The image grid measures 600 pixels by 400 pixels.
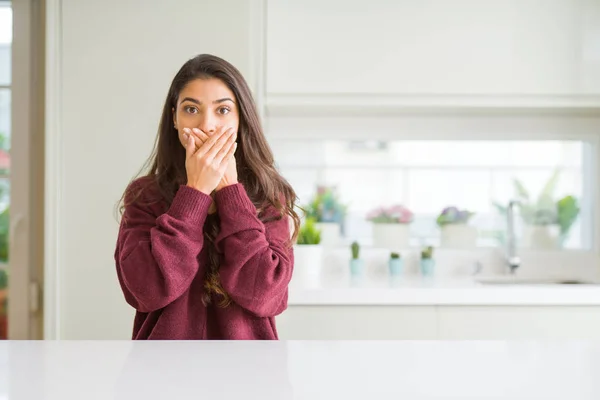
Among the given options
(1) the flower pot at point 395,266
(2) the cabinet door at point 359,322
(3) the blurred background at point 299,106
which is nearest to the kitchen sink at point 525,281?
(3) the blurred background at point 299,106

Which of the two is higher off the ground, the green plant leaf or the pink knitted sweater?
the green plant leaf

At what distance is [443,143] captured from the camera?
2789 mm

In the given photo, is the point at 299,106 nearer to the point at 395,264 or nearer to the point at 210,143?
the point at 395,264

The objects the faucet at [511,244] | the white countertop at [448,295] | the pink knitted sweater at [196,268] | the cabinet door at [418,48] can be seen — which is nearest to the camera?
the pink knitted sweater at [196,268]

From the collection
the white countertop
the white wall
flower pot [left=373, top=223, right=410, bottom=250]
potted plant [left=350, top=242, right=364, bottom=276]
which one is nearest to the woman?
the white countertop

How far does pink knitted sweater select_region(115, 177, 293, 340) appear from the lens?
1134mm

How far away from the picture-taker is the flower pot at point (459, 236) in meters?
2.75

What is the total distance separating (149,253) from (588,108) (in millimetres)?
1985

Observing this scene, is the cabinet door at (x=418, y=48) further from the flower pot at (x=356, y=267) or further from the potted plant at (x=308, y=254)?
the flower pot at (x=356, y=267)

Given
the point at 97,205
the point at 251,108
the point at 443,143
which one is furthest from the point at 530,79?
the point at 97,205

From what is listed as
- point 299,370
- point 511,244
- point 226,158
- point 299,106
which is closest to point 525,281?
point 511,244

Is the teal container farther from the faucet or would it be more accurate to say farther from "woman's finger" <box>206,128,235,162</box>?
"woman's finger" <box>206,128,235,162</box>

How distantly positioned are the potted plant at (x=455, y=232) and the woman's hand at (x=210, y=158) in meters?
1.75

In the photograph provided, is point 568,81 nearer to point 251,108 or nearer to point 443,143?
point 443,143
